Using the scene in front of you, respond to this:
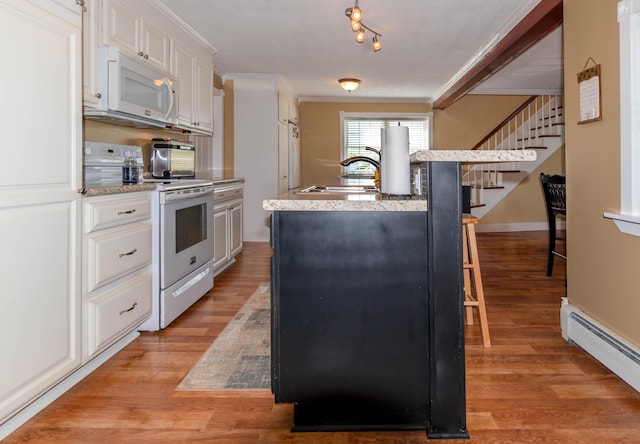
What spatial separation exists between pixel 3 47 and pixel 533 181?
771 centimetres

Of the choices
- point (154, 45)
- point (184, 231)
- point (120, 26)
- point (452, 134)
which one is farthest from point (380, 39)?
point (452, 134)

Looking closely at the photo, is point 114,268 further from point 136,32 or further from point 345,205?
point 136,32

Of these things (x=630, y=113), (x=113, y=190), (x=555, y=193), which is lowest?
(x=113, y=190)

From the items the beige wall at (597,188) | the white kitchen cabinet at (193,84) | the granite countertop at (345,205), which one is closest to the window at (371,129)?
the white kitchen cabinet at (193,84)

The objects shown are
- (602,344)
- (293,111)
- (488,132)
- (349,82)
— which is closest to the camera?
(602,344)

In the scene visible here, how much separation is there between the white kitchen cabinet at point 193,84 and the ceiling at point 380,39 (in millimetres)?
207

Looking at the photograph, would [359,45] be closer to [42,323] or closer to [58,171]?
[58,171]

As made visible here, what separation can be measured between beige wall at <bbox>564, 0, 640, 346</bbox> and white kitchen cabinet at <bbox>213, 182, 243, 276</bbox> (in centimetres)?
286

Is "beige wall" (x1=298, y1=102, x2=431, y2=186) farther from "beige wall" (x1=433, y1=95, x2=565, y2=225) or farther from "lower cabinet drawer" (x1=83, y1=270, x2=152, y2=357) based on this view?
"lower cabinet drawer" (x1=83, y1=270, x2=152, y2=357)

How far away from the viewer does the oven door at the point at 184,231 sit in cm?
278

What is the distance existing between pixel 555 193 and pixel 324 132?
4668mm

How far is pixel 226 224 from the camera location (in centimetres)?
446

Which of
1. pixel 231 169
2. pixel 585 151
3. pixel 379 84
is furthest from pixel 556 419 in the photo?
pixel 379 84

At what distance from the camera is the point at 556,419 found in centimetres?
173
